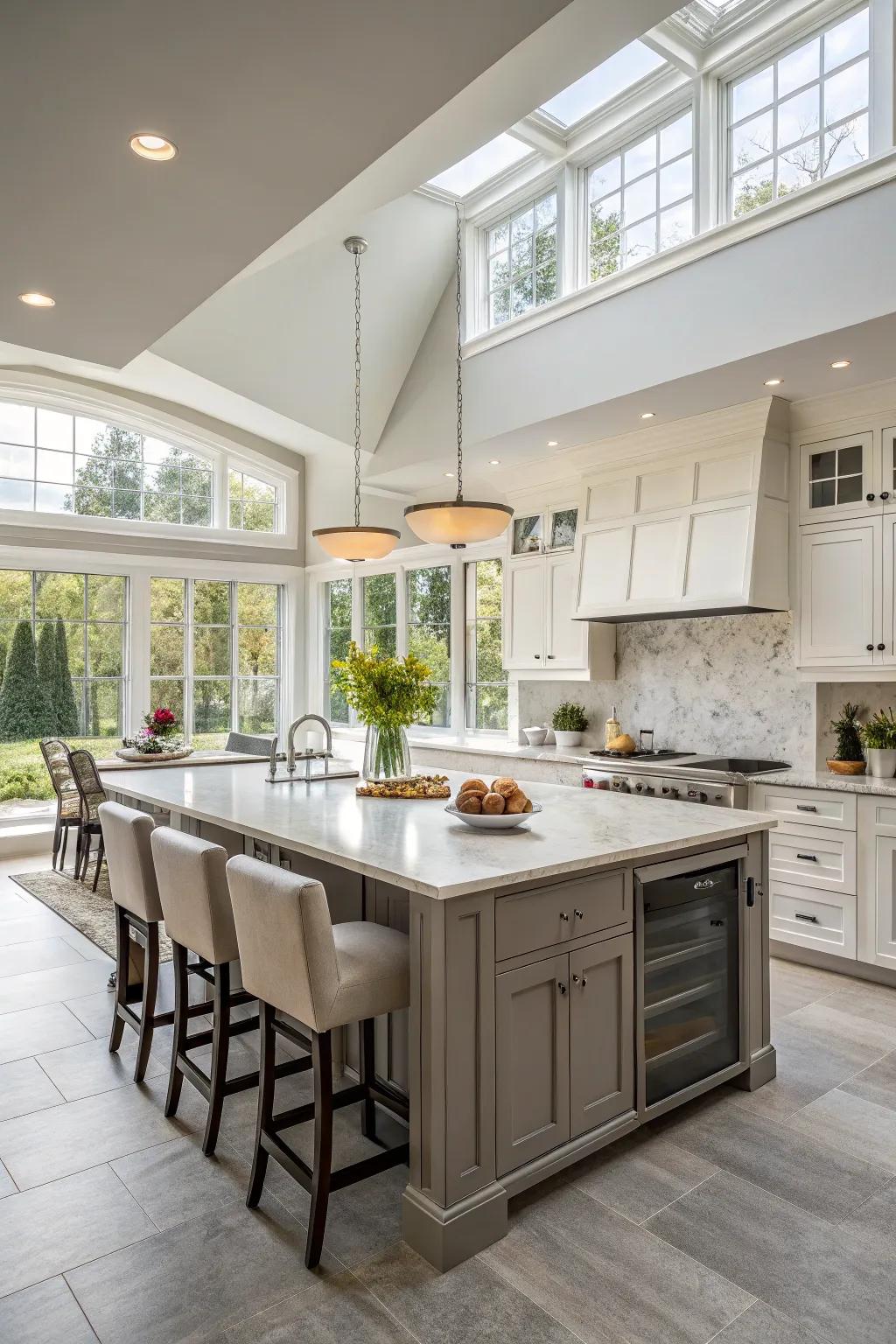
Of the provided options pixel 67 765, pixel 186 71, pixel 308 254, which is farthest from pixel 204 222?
pixel 67 765

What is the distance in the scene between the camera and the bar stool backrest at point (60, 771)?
5.74 m

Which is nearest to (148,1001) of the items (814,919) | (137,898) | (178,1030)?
(178,1030)

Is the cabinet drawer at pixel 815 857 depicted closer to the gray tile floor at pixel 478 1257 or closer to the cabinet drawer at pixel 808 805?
the cabinet drawer at pixel 808 805

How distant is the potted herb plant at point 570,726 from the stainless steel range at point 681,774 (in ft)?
2.13

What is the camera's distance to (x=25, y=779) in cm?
657

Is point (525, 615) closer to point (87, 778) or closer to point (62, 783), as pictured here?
point (87, 778)

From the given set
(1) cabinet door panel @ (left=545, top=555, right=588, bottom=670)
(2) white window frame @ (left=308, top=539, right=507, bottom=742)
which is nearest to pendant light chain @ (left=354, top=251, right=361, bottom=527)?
(2) white window frame @ (left=308, top=539, right=507, bottom=742)

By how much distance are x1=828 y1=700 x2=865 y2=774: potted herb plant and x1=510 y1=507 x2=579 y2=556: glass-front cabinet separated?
1955 millimetres

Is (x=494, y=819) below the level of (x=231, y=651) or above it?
below

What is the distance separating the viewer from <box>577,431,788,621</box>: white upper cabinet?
4.23 meters

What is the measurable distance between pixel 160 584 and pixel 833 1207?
6.41m

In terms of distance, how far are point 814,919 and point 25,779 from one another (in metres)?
5.69

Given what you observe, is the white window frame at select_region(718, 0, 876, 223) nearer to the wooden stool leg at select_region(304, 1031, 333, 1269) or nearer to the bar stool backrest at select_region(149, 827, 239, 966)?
the bar stool backrest at select_region(149, 827, 239, 966)

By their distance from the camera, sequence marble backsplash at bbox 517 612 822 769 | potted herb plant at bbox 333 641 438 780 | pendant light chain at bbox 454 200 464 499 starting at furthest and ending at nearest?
pendant light chain at bbox 454 200 464 499, marble backsplash at bbox 517 612 822 769, potted herb plant at bbox 333 641 438 780
